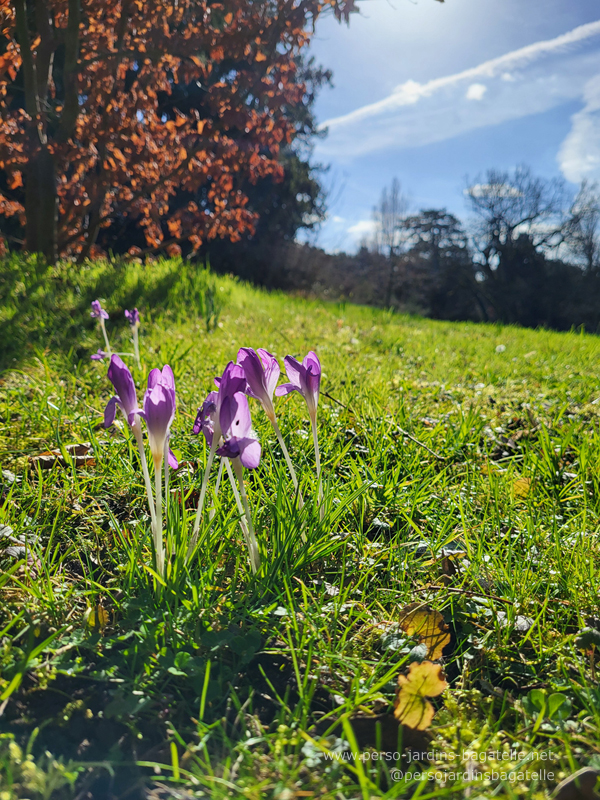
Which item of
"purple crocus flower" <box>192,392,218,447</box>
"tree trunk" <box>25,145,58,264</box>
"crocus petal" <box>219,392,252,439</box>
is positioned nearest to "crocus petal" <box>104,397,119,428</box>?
"purple crocus flower" <box>192,392,218,447</box>

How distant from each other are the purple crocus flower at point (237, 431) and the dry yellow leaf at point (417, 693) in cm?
62

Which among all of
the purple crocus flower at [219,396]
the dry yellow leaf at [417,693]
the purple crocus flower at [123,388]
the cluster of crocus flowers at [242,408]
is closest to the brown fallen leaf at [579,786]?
the dry yellow leaf at [417,693]

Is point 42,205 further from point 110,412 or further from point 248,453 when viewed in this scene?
point 248,453

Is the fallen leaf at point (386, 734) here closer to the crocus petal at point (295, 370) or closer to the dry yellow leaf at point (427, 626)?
the dry yellow leaf at point (427, 626)

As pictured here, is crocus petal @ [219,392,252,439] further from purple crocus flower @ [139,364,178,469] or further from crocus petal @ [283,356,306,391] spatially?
crocus petal @ [283,356,306,391]

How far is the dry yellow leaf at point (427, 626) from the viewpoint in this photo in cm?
135

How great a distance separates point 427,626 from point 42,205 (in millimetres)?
7907

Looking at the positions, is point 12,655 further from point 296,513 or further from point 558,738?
point 558,738

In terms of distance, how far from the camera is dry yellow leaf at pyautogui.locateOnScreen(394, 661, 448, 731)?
110 centimetres

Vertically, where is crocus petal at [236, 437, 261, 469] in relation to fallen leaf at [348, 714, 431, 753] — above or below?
above

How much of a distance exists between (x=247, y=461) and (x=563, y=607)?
1.09 metres

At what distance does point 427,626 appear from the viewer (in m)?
1.37

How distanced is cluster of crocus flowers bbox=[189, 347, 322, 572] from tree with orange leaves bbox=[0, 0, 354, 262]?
16.1ft

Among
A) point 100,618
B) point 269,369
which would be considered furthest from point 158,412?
point 100,618
